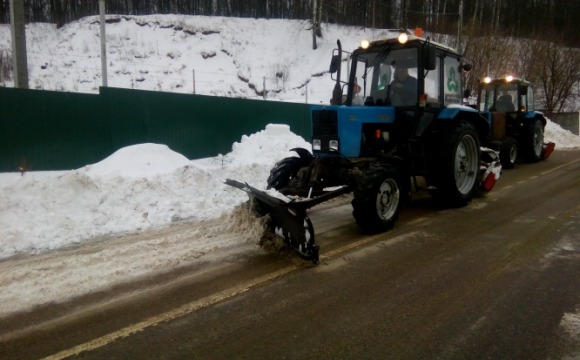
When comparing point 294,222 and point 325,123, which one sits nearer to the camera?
point 294,222

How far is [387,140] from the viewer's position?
6.61m

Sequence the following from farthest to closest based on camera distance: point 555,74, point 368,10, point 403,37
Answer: point 368,10 < point 555,74 < point 403,37

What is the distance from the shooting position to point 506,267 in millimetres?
4523

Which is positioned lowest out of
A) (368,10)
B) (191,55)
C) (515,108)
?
(515,108)

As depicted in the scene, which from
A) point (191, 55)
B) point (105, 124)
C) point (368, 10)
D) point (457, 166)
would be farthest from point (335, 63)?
point (368, 10)

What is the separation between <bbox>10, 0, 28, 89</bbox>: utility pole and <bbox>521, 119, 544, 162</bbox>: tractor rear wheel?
1325 cm

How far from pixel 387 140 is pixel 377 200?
1.39m

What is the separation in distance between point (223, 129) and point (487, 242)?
8.34 metres

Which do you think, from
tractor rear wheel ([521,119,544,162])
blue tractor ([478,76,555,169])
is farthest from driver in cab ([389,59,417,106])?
tractor rear wheel ([521,119,544,162])

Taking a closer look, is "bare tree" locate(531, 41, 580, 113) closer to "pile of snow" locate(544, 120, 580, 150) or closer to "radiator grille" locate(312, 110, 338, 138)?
"pile of snow" locate(544, 120, 580, 150)

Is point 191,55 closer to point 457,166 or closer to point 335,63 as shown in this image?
point 335,63

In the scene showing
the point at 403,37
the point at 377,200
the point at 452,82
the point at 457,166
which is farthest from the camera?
the point at 452,82

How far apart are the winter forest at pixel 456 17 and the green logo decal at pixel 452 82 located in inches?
766

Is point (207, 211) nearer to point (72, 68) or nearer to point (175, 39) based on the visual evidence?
point (72, 68)
